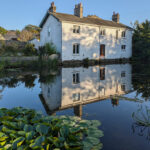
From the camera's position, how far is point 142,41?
2378cm

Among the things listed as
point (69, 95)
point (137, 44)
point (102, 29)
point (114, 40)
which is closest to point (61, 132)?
point (69, 95)

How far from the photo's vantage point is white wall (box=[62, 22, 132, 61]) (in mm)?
17875

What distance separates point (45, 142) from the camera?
232 centimetres

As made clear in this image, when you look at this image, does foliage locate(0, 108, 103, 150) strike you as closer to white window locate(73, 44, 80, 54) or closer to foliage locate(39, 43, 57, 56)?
foliage locate(39, 43, 57, 56)

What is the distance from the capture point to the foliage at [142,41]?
2328cm

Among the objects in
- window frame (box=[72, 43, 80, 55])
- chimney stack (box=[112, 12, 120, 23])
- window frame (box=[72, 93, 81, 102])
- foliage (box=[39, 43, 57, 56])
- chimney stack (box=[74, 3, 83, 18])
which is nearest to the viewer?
window frame (box=[72, 93, 81, 102])

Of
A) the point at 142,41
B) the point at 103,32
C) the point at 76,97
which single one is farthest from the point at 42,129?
the point at 142,41

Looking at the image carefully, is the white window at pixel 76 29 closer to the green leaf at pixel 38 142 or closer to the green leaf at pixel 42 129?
the green leaf at pixel 42 129

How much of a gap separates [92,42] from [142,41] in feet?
31.2

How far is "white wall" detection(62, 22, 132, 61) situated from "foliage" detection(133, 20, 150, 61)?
106 cm

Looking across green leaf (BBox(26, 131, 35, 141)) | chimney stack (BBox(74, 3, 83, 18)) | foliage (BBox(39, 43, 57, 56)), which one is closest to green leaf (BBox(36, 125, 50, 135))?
green leaf (BBox(26, 131, 35, 141))

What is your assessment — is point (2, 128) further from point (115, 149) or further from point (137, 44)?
point (137, 44)

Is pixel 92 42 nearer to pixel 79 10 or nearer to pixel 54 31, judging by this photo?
pixel 79 10

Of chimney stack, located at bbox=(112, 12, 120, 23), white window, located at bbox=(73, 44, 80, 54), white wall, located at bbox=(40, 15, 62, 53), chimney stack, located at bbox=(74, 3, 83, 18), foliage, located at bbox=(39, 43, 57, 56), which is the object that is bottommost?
foliage, located at bbox=(39, 43, 57, 56)
